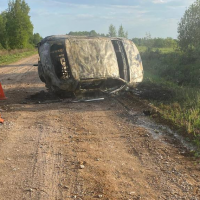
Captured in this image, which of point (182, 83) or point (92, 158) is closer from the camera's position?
point (92, 158)

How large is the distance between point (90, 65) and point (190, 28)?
1572 cm

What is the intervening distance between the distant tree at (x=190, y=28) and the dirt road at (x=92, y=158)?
16.5 m

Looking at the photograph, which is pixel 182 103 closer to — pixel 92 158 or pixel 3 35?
pixel 92 158

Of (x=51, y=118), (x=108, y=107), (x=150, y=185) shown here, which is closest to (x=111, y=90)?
(x=108, y=107)

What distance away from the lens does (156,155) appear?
4.52 meters

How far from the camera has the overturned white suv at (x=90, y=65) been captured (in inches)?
338

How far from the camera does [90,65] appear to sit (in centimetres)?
876

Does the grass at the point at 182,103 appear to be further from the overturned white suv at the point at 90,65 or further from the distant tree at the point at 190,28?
the distant tree at the point at 190,28

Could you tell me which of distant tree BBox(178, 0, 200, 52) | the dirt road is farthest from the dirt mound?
distant tree BBox(178, 0, 200, 52)

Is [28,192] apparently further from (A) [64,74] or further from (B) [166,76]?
(B) [166,76]

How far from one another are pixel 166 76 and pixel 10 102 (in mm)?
9851

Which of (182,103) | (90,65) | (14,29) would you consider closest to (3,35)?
(14,29)

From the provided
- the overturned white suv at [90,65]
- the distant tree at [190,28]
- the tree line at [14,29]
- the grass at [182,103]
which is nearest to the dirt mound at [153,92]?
the grass at [182,103]

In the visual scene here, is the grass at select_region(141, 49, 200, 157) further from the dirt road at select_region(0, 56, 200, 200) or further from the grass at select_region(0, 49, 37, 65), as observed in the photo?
the grass at select_region(0, 49, 37, 65)
